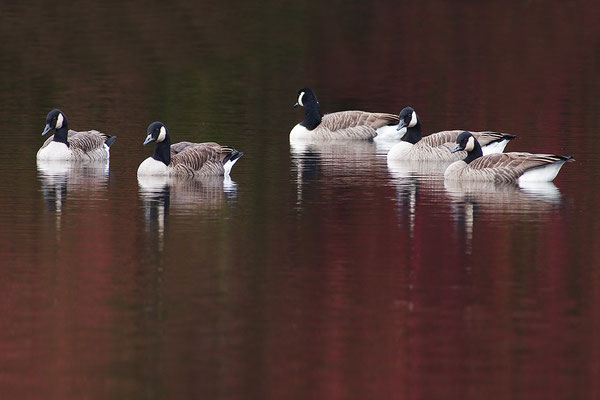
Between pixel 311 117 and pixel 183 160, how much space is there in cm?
1140

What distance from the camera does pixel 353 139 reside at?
39.6 meters

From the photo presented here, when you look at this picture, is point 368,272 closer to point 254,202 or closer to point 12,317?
point 12,317

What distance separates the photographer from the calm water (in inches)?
542

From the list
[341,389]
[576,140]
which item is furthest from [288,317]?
[576,140]

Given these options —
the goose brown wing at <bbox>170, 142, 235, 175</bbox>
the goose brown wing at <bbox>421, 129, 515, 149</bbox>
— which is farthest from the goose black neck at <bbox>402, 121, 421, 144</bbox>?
the goose brown wing at <bbox>170, 142, 235, 175</bbox>

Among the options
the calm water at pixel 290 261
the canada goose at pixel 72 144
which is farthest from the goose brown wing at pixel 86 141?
the calm water at pixel 290 261

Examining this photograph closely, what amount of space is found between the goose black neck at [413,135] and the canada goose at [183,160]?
7677mm

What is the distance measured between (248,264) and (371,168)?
13.4m

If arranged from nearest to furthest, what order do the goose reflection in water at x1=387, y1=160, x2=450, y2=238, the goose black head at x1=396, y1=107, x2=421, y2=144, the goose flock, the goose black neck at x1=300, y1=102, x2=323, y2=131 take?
1. the goose reflection in water at x1=387, y1=160, x2=450, y2=238
2. the goose flock
3. the goose black head at x1=396, y1=107, x2=421, y2=144
4. the goose black neck at x1=300, y1=102, x2=323, y2=131

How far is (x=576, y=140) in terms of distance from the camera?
1400 inches

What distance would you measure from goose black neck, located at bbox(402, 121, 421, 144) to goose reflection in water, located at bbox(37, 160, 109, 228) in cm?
845

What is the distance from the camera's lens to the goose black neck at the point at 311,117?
128 ft

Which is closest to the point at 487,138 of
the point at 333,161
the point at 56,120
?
the point at 333,161

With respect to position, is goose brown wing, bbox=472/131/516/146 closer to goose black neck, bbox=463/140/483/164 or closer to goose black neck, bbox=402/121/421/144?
goose black neck, bbox=402/121/421/144
